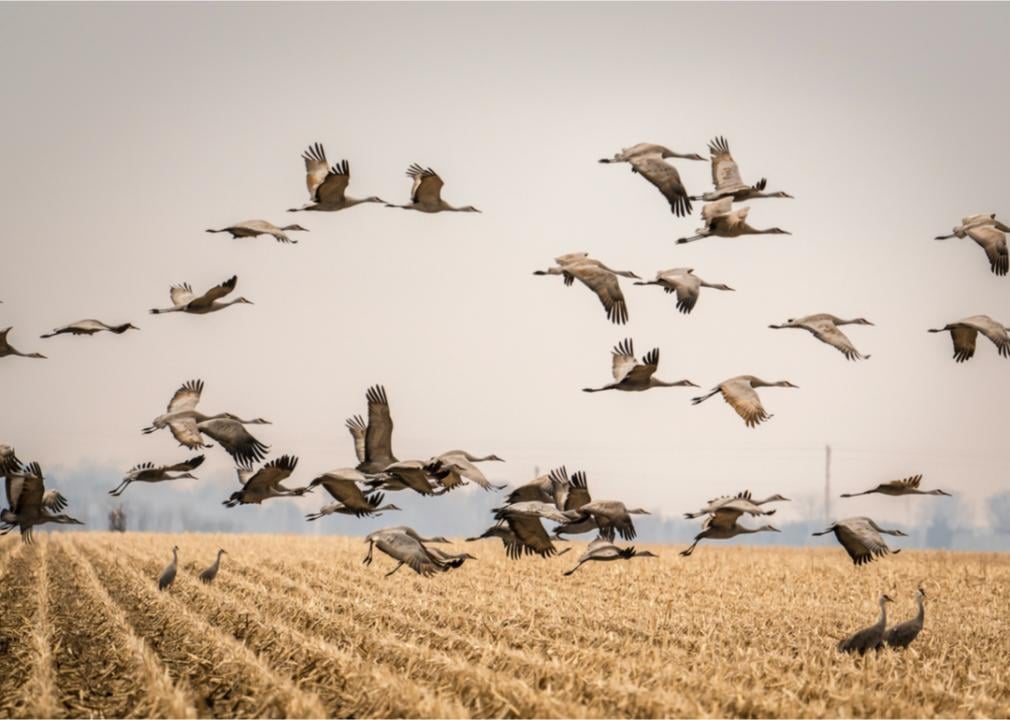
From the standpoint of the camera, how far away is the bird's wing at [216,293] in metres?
15.2

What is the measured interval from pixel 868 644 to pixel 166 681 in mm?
6591

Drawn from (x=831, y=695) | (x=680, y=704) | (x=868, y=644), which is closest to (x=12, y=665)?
(x=680, y=704)

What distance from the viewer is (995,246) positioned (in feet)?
51.9

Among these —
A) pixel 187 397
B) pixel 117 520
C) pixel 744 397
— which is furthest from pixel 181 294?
pixel 117 520

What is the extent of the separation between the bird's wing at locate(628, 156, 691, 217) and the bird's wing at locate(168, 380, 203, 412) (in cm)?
641

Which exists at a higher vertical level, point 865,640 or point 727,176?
point 727,176

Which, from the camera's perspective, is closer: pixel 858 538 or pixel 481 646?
pixel 481 646

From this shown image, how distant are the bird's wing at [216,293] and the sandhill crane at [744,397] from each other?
17.9 ft

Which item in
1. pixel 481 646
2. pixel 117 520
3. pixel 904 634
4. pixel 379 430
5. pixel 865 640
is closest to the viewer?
pixel 481 646

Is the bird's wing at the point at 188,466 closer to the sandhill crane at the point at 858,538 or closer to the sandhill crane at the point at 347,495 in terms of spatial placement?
the sandhill crane at the point at 347,495

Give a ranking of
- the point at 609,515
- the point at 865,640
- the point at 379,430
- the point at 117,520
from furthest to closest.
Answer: the point at 117,520 < the point at 379,430 < the point at 609,515 < the point at 865,640

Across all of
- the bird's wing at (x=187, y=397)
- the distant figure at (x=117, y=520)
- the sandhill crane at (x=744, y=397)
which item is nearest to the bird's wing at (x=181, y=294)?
the bird's wing at (x=187, y=397)

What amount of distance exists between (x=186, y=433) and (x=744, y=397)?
247 inches

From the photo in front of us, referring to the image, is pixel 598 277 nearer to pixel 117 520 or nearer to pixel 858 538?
pixel 858 538
